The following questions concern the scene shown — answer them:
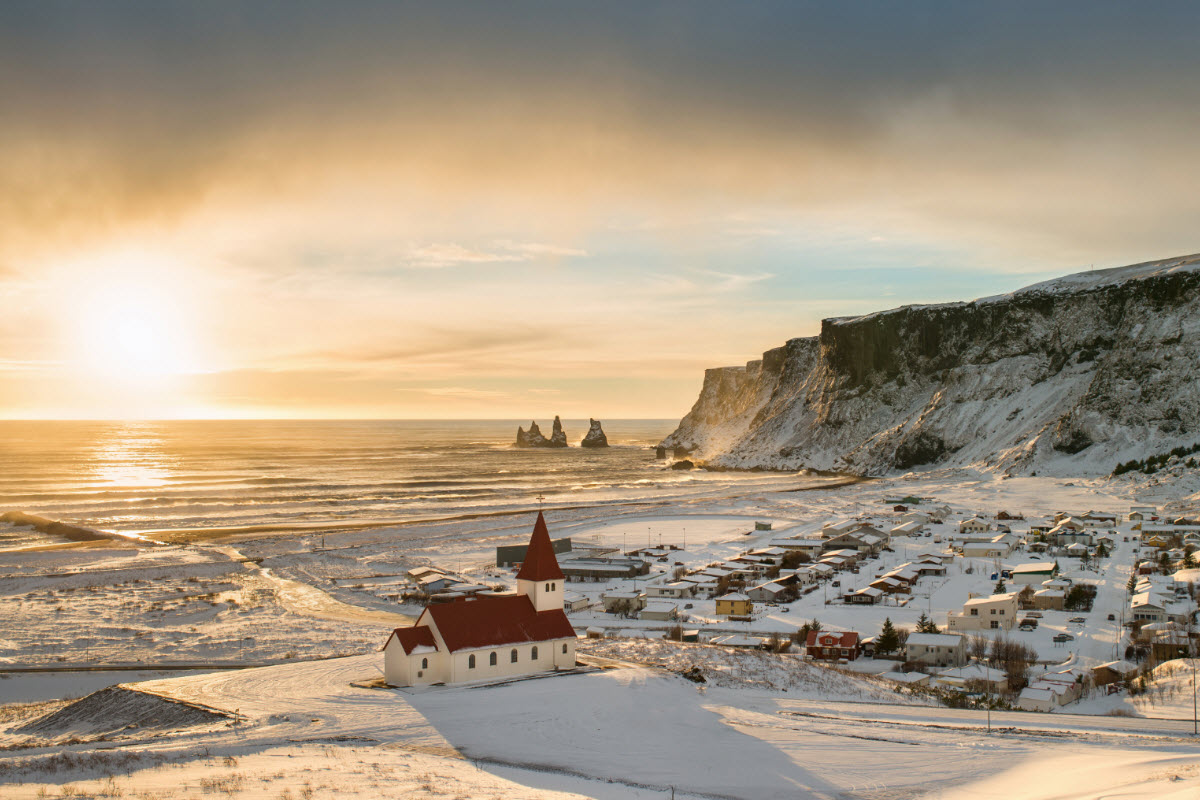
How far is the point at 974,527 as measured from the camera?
73.8 meters

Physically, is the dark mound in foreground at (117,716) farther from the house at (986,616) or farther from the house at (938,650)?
the house at (986,616)

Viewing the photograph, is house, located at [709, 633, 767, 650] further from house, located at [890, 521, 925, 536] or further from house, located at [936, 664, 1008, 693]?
house, located at [890, 521, 925, 536]

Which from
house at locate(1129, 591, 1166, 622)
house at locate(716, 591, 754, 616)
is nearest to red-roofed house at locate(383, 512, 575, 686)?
house at locate(716, 591, 754, 616)

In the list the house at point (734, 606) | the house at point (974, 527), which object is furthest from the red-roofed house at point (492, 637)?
the house at point (974, 527)

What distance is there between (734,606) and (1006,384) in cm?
9038

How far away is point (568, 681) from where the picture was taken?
91.4 feet

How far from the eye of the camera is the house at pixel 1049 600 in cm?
4578

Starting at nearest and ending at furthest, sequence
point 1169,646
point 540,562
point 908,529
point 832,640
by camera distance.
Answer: point 540,562, point 1169,646, point 832,640, point 908,529

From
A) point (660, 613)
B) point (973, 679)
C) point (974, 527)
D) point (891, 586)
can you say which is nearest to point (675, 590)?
point (660, 613)

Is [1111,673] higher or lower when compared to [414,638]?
lower

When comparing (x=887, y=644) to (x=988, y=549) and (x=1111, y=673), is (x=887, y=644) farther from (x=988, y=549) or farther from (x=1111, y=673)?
(x=988, y=549)

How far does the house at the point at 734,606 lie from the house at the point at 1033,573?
57.4 feet

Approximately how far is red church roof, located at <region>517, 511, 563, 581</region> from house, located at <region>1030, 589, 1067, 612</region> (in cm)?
2851

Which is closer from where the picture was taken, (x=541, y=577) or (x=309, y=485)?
(x=541, y=577)
